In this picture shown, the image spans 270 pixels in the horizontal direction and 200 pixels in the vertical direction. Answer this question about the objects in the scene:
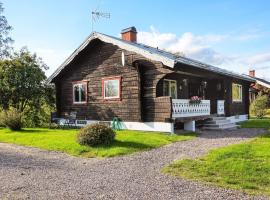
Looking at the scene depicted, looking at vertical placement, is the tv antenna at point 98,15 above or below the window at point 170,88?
above

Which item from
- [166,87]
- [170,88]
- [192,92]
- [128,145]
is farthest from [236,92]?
[128,145]

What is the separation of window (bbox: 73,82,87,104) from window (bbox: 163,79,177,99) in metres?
5.03

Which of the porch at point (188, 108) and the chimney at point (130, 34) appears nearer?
the porch at point (188, 108)

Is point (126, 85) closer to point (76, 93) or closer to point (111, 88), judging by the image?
point (111, 88)

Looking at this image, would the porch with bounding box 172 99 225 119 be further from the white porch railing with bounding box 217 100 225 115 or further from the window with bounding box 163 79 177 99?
the white porch railing with bounding box 217 100 225 115

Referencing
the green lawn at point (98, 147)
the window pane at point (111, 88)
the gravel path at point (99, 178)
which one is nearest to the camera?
the gravel path at point (99, 178)

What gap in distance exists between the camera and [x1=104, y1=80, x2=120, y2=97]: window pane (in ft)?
57.1

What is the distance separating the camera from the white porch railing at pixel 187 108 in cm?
1527

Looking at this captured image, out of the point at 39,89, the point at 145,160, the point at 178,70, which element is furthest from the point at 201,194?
the point at 39,89

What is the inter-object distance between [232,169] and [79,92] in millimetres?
13724

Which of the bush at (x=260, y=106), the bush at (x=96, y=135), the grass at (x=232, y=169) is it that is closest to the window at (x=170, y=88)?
the bush at (x=96, y=135)

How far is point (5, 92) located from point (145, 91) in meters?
11.5

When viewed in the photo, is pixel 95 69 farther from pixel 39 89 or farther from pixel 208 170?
pixel 208 170

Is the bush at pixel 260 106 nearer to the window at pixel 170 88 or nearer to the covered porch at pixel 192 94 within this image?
the covered porch at pixel 192 94
